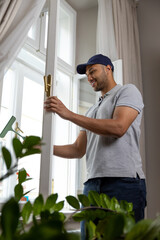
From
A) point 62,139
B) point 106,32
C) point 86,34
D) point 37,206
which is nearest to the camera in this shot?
point 37,206

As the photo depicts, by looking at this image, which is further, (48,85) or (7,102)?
(7,102)

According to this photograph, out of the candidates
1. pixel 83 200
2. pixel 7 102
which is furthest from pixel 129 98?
pixel 7 102

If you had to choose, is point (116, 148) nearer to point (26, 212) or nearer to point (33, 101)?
point (26, 212)

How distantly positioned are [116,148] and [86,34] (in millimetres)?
2198

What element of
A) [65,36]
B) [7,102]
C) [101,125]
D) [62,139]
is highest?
[65,36]

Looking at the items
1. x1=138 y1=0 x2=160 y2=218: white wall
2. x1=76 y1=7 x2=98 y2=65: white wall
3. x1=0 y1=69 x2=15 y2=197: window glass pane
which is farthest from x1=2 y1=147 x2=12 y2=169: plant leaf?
x1=76 y1=7 x2=98 y2=65: white wall

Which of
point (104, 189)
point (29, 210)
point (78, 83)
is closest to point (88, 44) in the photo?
point (78, 83)

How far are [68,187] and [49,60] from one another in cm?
171

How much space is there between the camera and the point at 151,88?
10.4 feet

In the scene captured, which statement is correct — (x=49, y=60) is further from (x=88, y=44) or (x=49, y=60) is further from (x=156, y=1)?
(x=156, y=1)

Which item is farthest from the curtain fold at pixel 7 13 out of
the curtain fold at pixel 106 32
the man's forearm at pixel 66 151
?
the curtain fold at pixel 106 32

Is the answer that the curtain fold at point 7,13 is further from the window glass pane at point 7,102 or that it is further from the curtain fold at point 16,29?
the window glass pane at point 7,102

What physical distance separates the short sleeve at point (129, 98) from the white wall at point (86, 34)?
1.68 m

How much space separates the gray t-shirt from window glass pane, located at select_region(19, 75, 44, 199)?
113 cm
